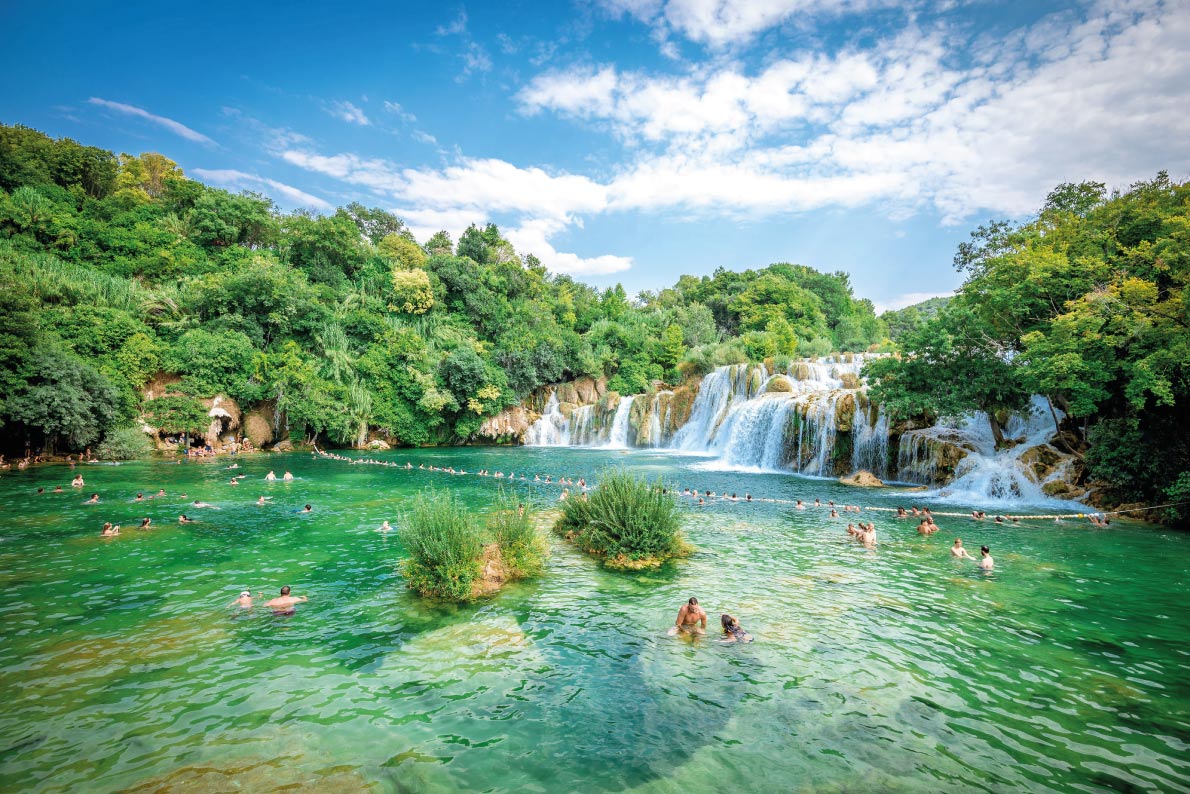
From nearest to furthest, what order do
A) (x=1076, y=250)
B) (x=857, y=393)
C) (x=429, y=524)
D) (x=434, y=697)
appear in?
(x=434, y=697) → (x=429, y=524) → (x=1076, y=250) → (x=857, y=393)

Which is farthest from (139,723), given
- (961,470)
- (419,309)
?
(419,309)

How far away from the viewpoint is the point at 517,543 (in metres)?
10.4

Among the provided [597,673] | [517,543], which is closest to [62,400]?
[517,543]

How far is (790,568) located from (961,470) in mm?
13159

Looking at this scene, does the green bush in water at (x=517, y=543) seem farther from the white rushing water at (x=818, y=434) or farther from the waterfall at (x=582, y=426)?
the waterfall at (x=582, y=426)

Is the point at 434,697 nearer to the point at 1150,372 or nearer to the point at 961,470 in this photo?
the point at 1150,372

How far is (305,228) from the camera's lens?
4200cm

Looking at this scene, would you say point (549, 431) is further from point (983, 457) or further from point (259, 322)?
point (983, 457)

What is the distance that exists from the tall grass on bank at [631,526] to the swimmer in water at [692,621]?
3.05 meters

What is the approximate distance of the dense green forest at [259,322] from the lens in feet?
85.0

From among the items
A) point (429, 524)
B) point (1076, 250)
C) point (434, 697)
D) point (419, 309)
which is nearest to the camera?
point (434, 697)

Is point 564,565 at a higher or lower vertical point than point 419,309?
lower

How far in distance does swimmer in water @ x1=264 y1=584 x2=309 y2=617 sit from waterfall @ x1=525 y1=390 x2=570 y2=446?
3260cm

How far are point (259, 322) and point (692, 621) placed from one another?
36120mm
